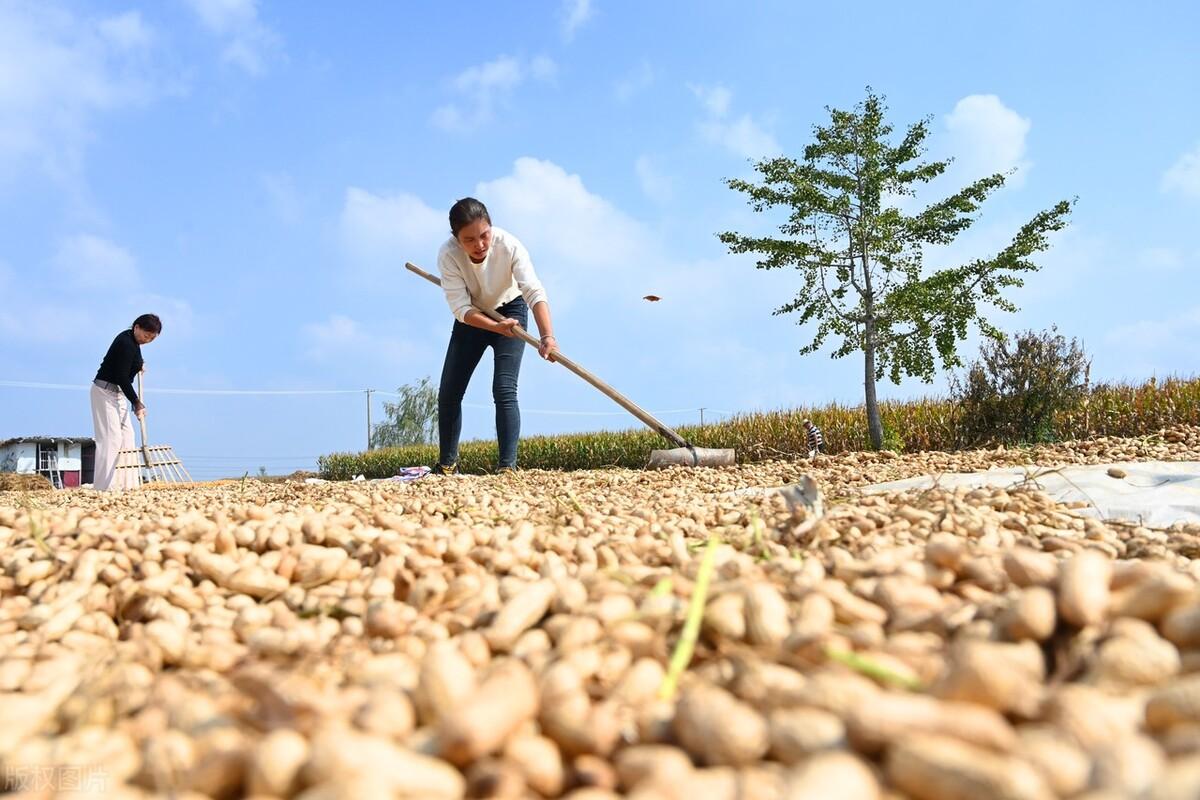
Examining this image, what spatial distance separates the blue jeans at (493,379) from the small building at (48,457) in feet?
46.8

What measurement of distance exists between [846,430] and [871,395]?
613 mm

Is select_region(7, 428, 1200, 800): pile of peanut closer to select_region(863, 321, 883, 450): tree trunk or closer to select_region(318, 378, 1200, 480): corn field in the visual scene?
select_region(318, 378, 1200, 480): corn field

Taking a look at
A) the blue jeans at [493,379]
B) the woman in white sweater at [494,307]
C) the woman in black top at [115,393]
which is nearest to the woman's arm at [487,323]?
the woman in white sweater at [494,307]

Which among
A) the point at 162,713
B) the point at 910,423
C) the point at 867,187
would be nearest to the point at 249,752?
the point at 162,713

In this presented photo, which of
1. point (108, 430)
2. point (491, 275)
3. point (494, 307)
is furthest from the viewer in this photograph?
point (108, 430)

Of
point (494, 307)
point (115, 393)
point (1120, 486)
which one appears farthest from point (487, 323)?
point (115, 393)

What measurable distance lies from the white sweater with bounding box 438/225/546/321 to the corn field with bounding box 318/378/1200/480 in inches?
155

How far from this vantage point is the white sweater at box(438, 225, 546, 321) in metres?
5.89

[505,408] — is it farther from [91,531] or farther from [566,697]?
[566,697]

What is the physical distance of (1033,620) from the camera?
3.21 ft

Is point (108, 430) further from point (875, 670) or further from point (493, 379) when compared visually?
point (875, 670)

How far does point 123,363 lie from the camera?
776cm

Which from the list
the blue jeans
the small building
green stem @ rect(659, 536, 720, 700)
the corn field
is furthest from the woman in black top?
the small building

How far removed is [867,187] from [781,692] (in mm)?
13382
